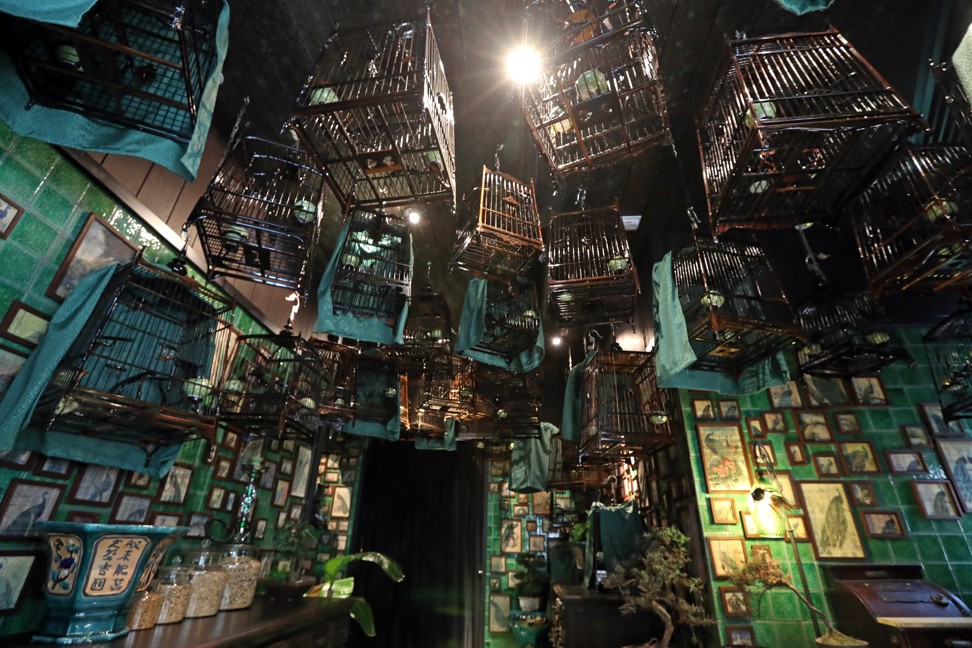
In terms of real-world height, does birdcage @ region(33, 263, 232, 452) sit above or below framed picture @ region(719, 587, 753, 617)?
above

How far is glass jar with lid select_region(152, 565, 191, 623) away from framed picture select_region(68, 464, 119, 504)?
2.15 ft

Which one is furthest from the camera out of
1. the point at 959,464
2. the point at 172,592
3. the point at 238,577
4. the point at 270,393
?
the point at 959,464

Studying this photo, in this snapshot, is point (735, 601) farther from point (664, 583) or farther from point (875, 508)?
point (875, 508)

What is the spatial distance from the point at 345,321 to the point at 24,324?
76.2 inches

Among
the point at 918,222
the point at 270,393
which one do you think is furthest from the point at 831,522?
the point at 270,393

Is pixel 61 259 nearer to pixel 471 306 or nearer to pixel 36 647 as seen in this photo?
pixel 36 647

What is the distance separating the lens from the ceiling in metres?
3.14

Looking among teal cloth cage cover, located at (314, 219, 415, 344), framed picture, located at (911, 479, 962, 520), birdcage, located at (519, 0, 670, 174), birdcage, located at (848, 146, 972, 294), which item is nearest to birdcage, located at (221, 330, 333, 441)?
teal cloth cage cover, located at (314, 219, 415, 344)

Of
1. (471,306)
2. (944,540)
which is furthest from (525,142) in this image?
(944,540)

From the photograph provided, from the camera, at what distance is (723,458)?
4684 millimetres

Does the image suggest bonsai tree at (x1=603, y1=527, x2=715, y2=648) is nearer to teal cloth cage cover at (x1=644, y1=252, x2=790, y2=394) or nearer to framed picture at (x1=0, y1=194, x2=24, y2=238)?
teal cloth cage cover at (x1=644, y1=252, x2=790, y2=394)

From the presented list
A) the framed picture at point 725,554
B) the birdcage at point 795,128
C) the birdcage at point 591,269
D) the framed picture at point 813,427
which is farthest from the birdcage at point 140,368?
the framed picture at point 813,427

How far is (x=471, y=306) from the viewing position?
441cm

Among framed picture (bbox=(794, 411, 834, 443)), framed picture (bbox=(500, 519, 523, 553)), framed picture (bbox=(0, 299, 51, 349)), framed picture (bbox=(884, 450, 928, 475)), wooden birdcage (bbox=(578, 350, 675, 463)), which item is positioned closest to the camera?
framed picture (bbox=(0, 299, 51, 349))
